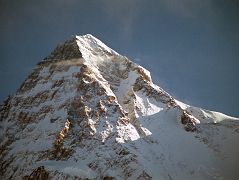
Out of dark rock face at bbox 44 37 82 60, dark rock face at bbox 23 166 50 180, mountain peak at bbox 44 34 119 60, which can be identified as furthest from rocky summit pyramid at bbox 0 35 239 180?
mountain peak at bbox 44 34 119 60

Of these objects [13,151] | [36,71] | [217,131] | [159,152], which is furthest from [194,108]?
[13,151]

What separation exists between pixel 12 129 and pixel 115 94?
64.7ft

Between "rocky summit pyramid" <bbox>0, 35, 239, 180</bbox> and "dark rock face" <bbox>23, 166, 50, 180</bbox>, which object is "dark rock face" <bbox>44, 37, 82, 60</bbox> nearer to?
"rocky summit pyramid" <bbox>0, 35, 239, 180</bbox>

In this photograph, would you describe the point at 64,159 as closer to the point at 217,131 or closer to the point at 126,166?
the point at 126,166

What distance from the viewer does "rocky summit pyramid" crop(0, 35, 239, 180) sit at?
59688 mm

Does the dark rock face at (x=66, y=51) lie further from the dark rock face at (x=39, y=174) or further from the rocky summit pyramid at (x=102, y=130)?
the dark rock face at (x=39, y=174)

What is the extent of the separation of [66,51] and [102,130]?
28.1 metres

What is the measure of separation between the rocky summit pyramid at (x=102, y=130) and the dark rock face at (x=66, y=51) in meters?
0.45

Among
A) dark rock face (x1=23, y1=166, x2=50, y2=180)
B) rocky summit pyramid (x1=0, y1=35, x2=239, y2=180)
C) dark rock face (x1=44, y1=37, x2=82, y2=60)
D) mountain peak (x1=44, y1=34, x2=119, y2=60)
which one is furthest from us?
mountain peak (x1=44, y1=34, x2=119, y2=60)

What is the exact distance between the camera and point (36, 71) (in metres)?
84.6

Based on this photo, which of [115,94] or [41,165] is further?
[115,94]

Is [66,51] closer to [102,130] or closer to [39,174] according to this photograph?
[102,130]

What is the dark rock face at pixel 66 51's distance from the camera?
84.6 meters

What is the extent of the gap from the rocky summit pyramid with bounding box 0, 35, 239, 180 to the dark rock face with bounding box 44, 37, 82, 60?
17.8 inches
